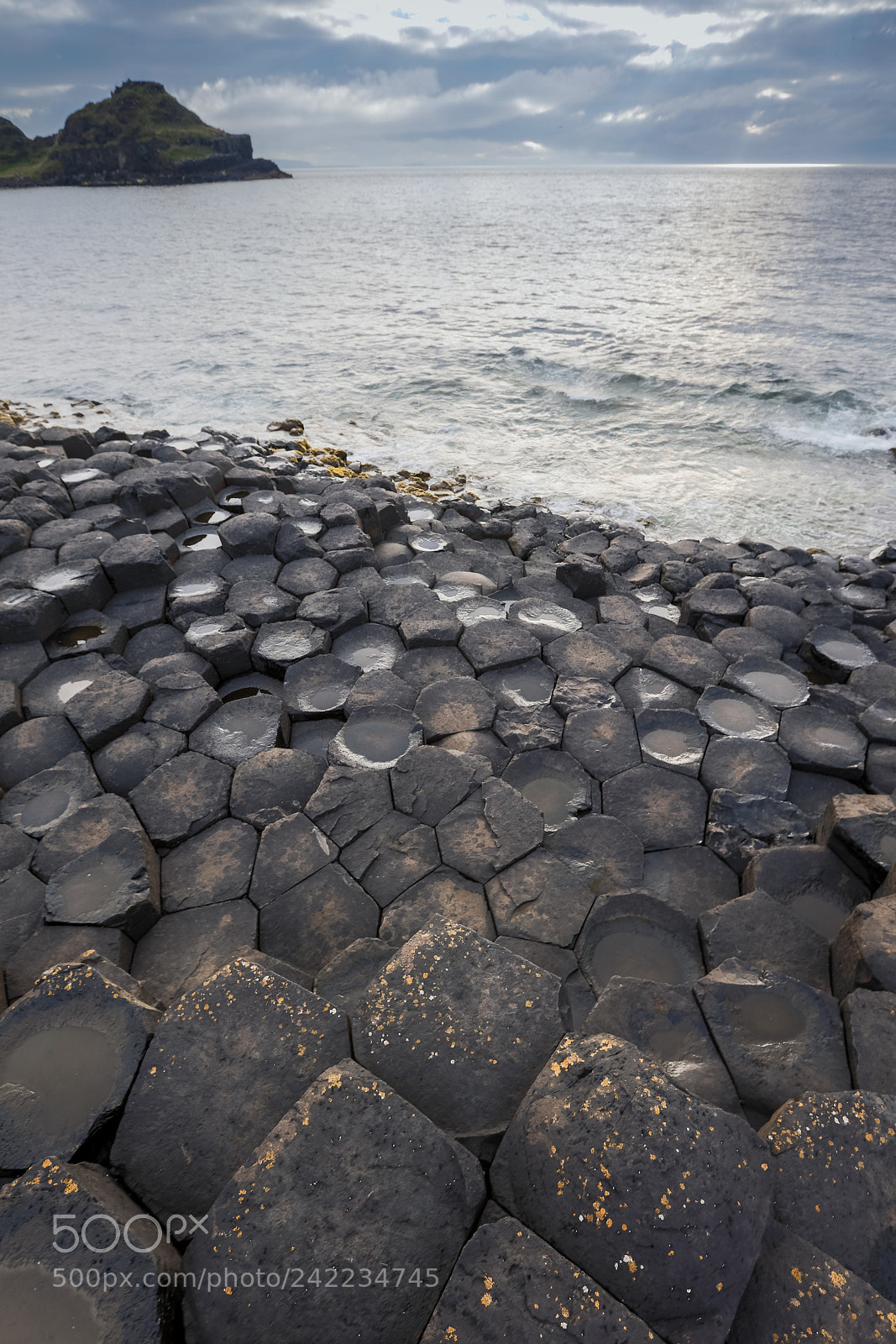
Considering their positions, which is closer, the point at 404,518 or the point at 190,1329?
the point at 190,1329

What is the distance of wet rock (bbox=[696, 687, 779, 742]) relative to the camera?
388 centimetres

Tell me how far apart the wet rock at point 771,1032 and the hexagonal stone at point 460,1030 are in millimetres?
754

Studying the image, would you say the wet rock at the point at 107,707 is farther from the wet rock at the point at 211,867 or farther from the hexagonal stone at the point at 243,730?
the wet rock at the point at 211,867

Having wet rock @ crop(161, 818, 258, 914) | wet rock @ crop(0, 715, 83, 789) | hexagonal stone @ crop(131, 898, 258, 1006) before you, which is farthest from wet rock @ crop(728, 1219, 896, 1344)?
wet rock @ crop(0, 715, 83, 789)

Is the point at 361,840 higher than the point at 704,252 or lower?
lower

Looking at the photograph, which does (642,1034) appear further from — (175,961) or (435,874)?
(175,961)

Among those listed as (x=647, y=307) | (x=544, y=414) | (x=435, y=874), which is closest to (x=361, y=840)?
(x=435, y=874)

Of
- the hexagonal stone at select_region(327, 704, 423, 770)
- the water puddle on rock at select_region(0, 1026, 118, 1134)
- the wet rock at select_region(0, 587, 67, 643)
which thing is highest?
the wet rock at select_region(0, 587, 67, 643)

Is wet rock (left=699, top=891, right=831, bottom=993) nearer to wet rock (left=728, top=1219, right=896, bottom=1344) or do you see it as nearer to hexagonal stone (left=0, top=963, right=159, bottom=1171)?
wet rock (left=728, top=1219, right=896, bottom=1344)

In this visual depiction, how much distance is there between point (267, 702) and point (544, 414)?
1096 centimetres

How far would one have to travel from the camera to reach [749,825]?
3.33 m

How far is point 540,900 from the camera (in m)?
2.89

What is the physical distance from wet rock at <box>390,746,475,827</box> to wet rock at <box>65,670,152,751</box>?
170 cm

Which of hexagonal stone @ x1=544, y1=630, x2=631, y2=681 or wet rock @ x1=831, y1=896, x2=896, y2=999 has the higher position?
hexagonal stone @ x1=544, y1=630, x2=631, y2=681
